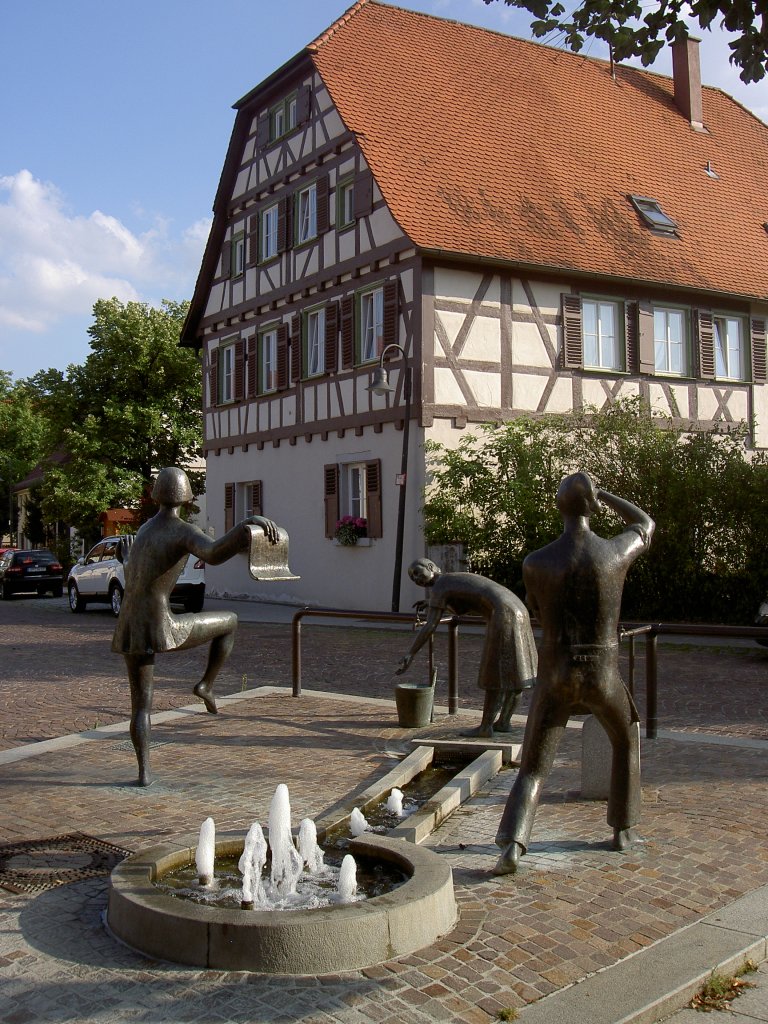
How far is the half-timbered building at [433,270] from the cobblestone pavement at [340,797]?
397 inches

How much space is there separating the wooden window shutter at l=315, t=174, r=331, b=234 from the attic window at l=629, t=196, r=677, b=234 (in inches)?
271

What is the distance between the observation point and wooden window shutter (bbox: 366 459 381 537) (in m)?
21.5

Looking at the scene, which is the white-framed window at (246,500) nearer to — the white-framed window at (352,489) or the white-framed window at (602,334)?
the white-framed window at (352,489)

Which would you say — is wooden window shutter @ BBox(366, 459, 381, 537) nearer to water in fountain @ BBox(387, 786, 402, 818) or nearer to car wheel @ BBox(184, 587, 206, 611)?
car wheel @ BBox(184, 587, 206, 611)

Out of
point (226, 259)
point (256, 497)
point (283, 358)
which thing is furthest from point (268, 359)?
point (226, 259)

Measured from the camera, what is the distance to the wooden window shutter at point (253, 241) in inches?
1041

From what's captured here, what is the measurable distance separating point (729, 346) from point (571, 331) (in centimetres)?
459

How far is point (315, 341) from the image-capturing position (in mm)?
24375

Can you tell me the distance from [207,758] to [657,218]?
1992cm

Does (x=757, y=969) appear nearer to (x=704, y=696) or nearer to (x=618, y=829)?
(x=618, y=829)

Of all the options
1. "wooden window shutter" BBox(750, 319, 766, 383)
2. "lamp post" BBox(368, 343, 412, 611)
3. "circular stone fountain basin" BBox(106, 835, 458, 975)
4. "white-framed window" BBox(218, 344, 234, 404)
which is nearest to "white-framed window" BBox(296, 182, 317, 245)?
"white-framed window" BBox(218, 344, 234, 404)

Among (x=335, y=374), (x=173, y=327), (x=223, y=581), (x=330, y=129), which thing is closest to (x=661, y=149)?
(x=330, y=129)

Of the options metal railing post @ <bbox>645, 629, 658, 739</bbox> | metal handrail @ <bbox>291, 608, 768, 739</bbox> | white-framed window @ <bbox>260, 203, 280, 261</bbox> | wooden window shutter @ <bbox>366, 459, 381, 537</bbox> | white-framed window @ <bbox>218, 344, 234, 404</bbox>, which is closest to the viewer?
metal handrail @ <bbox>291, 608, 768, 739</bbox>

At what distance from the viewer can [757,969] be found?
4250mm
